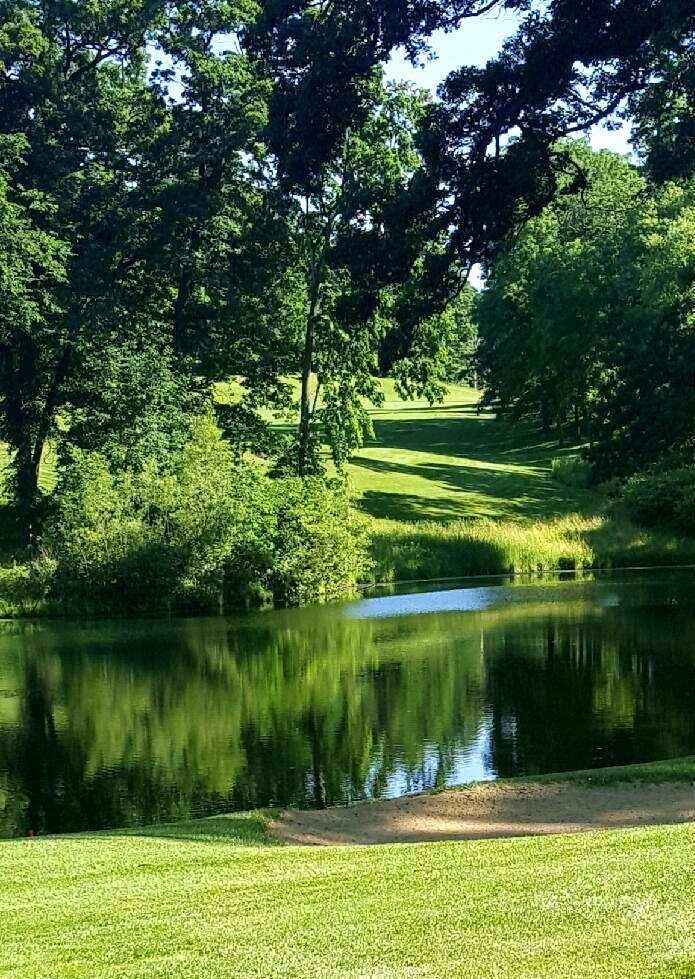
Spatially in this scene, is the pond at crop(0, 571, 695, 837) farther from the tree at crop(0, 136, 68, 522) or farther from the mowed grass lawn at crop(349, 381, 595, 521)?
the mowed grass lawn at crop(349, 381, 595, 521)

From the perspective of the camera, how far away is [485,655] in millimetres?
26703

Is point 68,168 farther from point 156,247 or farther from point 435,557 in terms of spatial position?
point 435,557

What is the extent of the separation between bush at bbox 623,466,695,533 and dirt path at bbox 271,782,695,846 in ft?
107

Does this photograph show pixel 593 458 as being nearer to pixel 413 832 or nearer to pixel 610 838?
pixel 413 832

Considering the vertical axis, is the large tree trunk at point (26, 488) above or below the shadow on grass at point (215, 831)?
above

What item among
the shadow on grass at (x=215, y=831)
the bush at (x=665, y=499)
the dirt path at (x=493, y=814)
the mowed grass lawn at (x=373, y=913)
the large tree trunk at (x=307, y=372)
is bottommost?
the dirt path at (x=493, y=814)

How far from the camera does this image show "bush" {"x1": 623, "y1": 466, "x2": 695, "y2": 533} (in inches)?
1810

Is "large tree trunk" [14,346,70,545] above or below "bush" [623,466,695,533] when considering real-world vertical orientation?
above

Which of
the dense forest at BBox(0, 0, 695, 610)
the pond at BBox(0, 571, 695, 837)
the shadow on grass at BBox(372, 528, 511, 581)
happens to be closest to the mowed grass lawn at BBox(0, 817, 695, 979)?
the pond at BBox(0, 571, 695, 837)

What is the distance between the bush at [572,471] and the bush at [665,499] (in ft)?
29.3

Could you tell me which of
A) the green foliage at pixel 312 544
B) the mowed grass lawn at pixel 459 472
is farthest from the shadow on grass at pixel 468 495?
the green foliage at pixel 312 544

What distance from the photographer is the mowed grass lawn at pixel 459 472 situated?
52469 mm

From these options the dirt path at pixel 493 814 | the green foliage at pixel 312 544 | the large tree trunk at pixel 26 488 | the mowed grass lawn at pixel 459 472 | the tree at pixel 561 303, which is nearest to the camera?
the dirt path at pixel 493 814

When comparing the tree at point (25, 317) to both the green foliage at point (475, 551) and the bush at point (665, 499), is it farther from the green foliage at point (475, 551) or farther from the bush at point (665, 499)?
the bush at point (665, 499)
